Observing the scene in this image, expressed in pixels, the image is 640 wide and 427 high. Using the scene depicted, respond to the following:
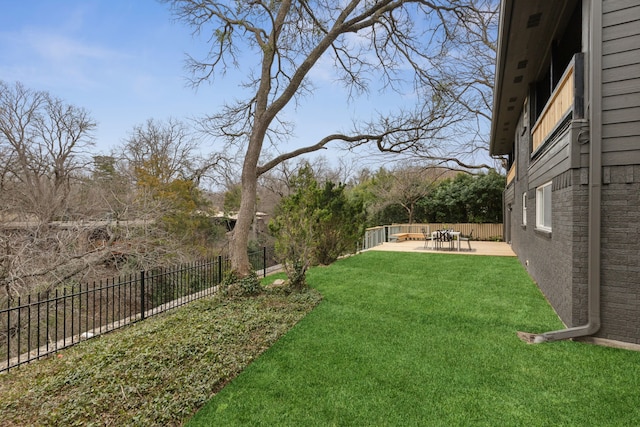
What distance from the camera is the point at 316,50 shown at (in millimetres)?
7457

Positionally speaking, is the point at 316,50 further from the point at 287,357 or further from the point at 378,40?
the point at 287,357

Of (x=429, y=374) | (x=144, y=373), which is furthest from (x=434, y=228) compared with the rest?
(x=144, y=373)

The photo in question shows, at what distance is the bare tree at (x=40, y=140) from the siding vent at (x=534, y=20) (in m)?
16.5

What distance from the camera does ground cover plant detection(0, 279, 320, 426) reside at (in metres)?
2.59

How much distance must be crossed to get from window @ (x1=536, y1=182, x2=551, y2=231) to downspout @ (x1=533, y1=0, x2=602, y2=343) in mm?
2020

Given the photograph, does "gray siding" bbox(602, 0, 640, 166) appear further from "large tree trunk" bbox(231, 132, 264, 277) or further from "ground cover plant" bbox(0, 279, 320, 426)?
"large tree trunk" bbox(231, 132, 264, 277)

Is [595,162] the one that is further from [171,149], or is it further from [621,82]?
[171,149]

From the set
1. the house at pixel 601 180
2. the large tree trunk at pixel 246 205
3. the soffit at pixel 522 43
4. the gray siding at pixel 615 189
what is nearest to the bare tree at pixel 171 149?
the large tree trunk at pixel 246 205

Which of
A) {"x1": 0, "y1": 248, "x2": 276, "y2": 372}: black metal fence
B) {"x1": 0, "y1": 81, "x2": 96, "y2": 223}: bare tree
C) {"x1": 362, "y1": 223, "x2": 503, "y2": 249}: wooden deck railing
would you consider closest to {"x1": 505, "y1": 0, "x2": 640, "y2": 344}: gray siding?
{"x1": 0, "y1": 248, "x2": 276, "y2": 372}: black metal fence

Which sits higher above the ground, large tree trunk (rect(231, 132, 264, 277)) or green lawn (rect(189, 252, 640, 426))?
large tree trunk (rect(231, 132, 264, 277))

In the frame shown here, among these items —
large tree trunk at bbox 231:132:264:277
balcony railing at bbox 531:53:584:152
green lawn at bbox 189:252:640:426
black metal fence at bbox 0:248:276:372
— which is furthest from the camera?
large tree trunk at bbox 231:132:264:277

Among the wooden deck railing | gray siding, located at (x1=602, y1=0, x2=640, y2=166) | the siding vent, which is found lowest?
the wooden deck railing

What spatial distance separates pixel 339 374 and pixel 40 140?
22.4 m

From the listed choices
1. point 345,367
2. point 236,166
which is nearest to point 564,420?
point 345,367
